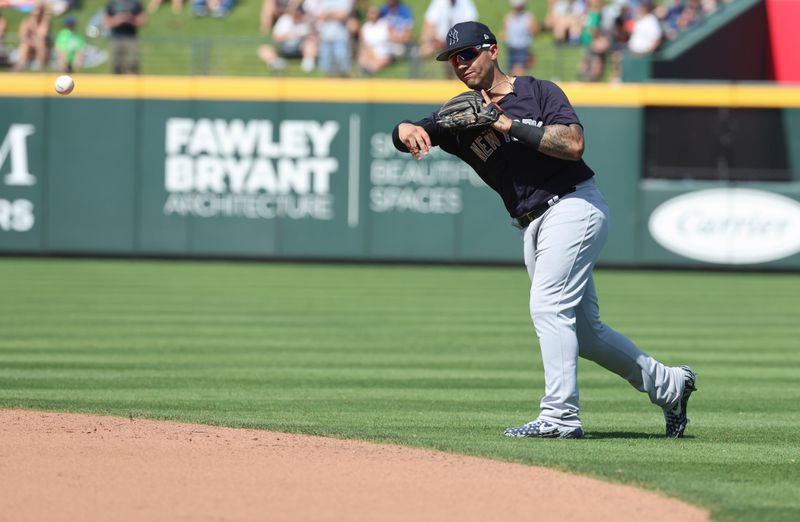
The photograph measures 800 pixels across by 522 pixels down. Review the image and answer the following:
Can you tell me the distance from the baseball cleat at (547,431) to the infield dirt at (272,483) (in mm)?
674

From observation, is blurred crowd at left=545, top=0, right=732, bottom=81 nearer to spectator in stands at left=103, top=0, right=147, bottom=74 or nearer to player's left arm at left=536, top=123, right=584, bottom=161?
spectator in stands at left=103, top=0, right=147, bottom=74

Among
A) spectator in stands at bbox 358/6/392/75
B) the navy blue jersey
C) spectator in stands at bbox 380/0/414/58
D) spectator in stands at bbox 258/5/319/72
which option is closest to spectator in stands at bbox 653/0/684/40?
spectator in stands at bbox 380/0/414/58

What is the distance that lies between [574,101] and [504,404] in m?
13.6

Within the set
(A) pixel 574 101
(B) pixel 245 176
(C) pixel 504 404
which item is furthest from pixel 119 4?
(C) pixel 504 404

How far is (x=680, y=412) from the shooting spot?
6.43 m

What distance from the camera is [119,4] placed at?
21375 mm

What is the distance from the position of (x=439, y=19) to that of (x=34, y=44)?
643cm

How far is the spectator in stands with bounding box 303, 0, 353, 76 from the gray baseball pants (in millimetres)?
15308

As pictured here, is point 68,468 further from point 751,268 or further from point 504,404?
point 751,268

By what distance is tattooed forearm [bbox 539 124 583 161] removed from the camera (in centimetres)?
586

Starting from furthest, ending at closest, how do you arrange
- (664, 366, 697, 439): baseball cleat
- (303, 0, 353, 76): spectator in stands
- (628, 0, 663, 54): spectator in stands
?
(628, 0, 663, 54): spectator in stands < (303, 0, 353, 76): spectator in stands < (664, 366, 697, 439): baseball cleat

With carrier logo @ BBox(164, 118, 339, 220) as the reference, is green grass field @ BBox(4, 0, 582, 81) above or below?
above

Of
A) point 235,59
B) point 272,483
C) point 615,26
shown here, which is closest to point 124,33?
point 235,59

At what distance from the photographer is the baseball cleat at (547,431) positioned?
626cm
